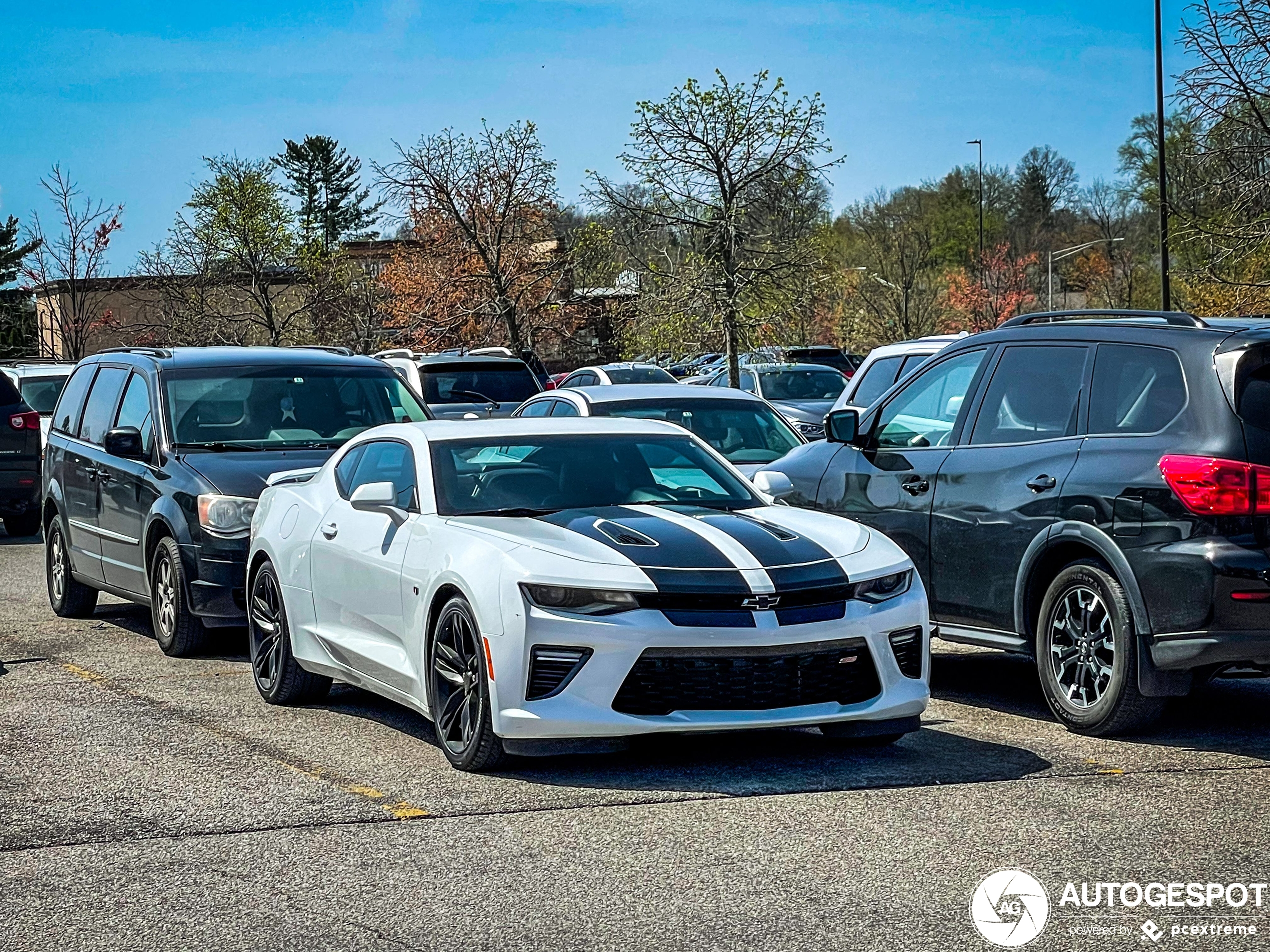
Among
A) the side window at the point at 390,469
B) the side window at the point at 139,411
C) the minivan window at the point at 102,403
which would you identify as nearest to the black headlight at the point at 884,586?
the side window at the point at 390,469

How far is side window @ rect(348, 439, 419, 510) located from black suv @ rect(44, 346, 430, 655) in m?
1.94

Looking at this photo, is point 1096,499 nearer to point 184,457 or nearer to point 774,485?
point 774,485

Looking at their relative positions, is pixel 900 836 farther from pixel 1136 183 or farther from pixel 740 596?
pixel 1136 183

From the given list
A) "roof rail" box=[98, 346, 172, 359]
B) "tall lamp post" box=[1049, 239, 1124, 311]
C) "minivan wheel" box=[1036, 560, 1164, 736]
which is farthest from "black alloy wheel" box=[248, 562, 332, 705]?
"tall lamp post" box=[1049, 239, 1124, 311]

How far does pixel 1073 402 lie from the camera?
829cm

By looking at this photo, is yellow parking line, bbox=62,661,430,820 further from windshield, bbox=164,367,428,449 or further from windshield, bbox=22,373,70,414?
windshield, bbox=22,373,70,414

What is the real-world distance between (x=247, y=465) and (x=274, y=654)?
83.5 inches

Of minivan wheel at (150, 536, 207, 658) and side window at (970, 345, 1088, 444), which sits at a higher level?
side window at (970, 345, 1088, 444)

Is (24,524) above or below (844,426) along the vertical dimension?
below

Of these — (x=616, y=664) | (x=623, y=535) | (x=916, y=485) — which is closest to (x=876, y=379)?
(x=916, y=485)

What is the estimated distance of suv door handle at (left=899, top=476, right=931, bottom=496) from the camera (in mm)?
9078

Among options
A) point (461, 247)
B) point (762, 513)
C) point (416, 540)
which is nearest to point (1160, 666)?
point (762, 513)

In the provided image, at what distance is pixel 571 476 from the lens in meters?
8.06

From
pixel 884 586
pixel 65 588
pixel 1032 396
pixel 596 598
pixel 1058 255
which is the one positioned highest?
pixel 1058 255
